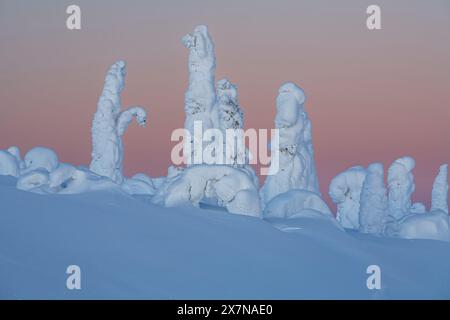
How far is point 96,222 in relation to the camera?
16391 mm

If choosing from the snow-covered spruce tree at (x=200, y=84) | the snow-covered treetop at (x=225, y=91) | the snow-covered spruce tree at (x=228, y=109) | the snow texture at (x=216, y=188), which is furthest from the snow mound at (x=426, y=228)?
the snow-covered treetop at (x=225, y=91)

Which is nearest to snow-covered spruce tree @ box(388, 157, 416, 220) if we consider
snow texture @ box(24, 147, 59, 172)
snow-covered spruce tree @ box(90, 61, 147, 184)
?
snow-covered spruce tree @ box(90, 61, 147, 184)

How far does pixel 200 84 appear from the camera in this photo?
2731 cm

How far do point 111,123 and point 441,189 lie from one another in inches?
835

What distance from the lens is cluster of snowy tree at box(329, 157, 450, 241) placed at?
21969 mm

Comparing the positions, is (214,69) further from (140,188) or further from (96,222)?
(96,222)

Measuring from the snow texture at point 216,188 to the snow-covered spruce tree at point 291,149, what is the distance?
772cm

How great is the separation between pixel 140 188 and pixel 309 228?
13.1 m

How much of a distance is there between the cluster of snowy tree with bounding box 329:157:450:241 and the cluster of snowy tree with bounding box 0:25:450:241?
4 centimetres

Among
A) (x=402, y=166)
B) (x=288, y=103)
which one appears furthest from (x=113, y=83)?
(x=402, y=166)

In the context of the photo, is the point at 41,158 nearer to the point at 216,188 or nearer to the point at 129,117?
the point at 129,117

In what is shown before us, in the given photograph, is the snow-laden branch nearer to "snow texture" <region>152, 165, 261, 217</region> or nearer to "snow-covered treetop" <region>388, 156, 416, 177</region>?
"snow-covered treetop" <region>388, 156, 416, 177</region>
